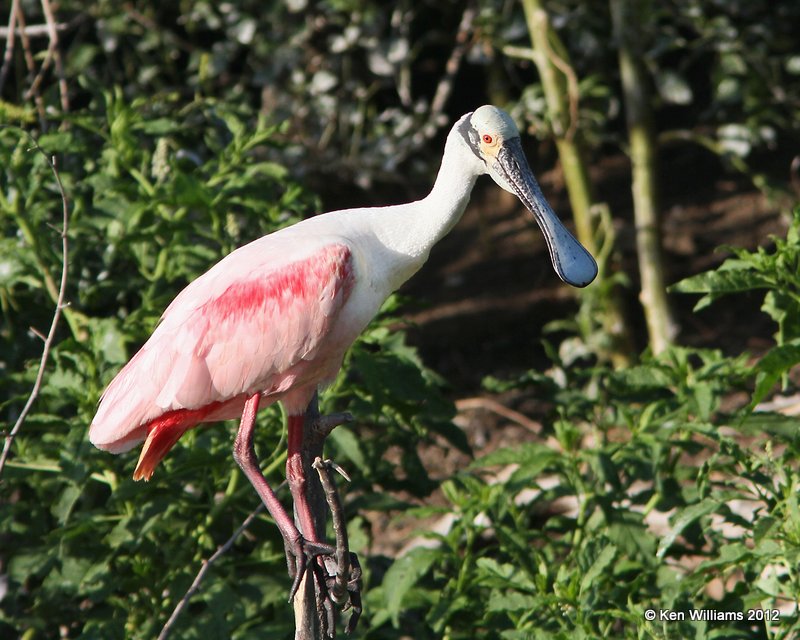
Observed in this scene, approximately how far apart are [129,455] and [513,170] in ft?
5.23

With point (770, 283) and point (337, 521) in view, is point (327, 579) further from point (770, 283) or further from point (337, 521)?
point (770, 283)

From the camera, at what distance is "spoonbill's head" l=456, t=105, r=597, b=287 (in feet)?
10.7

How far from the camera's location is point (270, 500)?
3.16m

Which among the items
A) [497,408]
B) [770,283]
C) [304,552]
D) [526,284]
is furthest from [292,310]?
[526,284]

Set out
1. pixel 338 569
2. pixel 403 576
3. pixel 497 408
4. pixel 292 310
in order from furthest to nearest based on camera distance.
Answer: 1. pixel 497 408
2. pixel 403 576
3. pixel 292 310
4. pixel 338 569

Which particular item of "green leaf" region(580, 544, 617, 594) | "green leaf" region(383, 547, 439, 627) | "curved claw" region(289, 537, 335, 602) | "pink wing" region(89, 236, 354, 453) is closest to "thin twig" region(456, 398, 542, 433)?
"green leaf" region(383, 547, 439, 627)

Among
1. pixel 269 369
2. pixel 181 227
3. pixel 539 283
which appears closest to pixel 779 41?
pixel 539 283

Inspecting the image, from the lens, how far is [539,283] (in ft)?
24.5

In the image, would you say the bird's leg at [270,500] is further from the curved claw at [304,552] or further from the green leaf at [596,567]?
the green leaf at [596,567]

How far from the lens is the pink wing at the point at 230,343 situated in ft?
10.8

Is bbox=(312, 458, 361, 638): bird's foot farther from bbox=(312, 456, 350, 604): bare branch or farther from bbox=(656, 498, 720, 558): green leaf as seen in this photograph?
bbox=(656, 498, 720, 558): green leaf

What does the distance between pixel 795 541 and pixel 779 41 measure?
4.57m

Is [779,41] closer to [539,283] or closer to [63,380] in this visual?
[539,283]

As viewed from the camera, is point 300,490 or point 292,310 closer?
point 300,490
